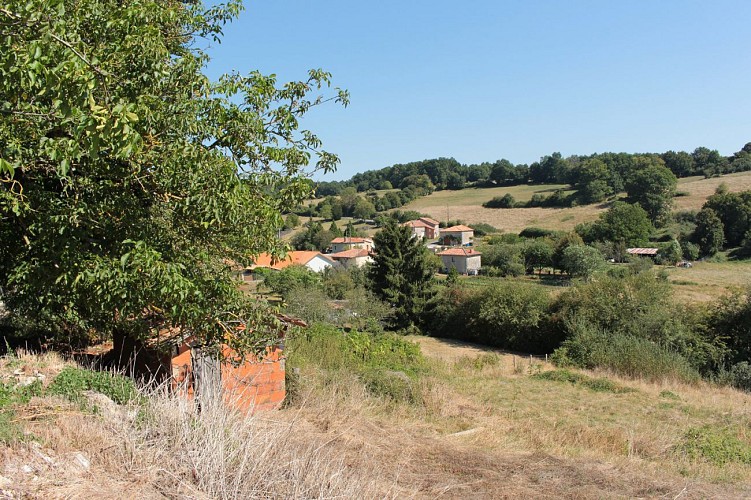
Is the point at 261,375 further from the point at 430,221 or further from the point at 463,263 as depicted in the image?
the point at 430,221

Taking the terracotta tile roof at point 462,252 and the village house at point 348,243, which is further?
the village house at point 348,243

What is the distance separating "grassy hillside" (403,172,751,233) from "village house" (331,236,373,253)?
69.1 feet

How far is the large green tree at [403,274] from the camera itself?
40.7 metres

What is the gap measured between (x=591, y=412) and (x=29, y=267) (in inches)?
592

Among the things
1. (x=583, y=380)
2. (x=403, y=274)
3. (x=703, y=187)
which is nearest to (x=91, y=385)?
(x=583, y=380)

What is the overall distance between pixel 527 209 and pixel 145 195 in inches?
3482

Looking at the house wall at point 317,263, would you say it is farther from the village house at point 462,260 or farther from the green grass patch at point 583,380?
the green grass patch at point 583,380

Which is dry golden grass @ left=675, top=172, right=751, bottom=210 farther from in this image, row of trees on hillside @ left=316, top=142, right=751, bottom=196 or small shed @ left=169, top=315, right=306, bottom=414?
small shed @ left=169, top=315, right=306, bottom=414

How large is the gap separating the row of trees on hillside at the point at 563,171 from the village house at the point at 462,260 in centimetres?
2501

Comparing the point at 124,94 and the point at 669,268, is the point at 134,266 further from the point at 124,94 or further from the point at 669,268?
the point at 669,268

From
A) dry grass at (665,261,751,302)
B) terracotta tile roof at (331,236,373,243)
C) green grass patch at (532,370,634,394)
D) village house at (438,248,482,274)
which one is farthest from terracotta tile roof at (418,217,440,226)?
green grass patch at (532,370,634,394)

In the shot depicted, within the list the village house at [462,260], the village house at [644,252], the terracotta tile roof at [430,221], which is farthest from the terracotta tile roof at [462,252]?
the terracotta tile roof at [430,221]

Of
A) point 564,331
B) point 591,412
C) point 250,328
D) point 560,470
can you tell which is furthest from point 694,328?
point 250,328

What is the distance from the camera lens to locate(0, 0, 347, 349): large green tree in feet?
19.6
